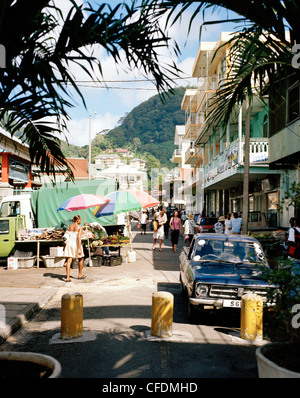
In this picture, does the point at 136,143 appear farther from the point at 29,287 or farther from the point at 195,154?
the point at 29,287

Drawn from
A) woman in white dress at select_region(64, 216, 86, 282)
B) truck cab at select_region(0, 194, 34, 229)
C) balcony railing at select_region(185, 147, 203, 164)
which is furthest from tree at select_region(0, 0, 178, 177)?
balcony railing at select_region(185, 147, 203, 164)

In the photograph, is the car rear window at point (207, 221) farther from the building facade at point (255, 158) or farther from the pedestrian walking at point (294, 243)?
the pedestrian walking at point (294, 243)

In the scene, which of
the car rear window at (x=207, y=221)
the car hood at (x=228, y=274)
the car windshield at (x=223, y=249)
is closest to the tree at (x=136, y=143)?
the car rear window at (x=207, y=221)

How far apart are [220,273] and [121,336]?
2.06 metres

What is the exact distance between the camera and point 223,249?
815 cm

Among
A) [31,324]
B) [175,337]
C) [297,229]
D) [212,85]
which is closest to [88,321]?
[31,324]

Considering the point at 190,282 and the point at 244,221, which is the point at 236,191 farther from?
the point at 190,282

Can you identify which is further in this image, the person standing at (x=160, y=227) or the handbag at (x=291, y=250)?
the person standing at (x=160, y=227)

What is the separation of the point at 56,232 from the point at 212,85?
76.4ft

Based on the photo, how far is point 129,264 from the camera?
49.9ft

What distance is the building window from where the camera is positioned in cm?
1480

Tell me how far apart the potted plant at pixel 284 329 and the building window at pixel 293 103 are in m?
12.1

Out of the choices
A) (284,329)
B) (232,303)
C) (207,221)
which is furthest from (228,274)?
(207,221)

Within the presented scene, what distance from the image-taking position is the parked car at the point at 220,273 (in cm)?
672
